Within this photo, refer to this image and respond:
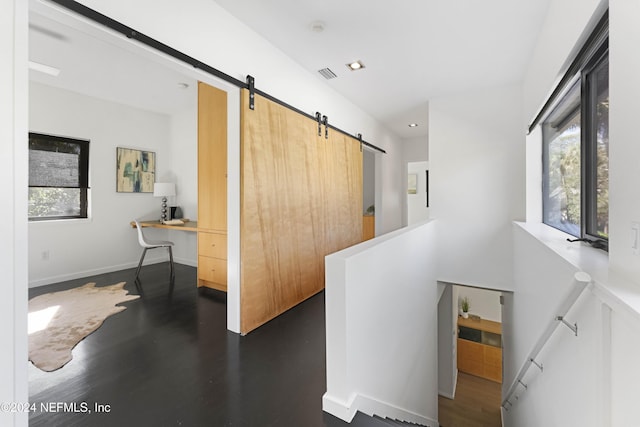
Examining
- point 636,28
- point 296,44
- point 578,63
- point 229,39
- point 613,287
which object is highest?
A: point 296,44

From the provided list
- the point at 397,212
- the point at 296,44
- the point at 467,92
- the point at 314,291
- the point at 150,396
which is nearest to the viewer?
the point at 150,396

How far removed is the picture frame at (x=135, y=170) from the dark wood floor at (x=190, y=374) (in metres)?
2.68

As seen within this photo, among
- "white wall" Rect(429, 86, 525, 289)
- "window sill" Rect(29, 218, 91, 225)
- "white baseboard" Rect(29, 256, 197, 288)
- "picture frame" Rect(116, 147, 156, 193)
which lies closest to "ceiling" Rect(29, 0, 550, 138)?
"white wall" Rect(429, 86, 525, 289)

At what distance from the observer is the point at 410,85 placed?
12.0 ft

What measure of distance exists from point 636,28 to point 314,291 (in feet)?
10.6

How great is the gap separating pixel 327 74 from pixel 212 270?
114 inches

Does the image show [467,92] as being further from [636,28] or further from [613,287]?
[613,287]

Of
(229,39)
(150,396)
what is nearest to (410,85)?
(229,39)

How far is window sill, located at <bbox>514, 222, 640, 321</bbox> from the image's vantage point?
84 cm

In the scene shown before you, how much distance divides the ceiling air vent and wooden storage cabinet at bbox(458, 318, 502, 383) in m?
6.21

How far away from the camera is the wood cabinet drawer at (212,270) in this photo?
11.5 feet

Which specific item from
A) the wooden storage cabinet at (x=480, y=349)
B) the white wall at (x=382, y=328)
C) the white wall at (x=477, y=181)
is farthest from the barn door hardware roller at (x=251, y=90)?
the wooden storage cabinet at (x=480, y=349)

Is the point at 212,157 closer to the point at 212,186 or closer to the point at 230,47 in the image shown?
the point at 212,186

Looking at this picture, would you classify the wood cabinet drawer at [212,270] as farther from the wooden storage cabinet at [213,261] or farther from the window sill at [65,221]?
the window sill at [65,221]
